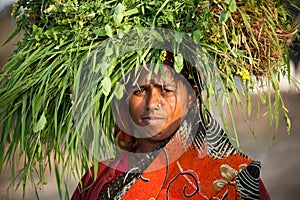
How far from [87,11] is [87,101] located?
26 centimetres

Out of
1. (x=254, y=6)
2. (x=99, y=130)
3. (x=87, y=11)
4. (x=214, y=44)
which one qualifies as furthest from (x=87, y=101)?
(x=254, y=6)

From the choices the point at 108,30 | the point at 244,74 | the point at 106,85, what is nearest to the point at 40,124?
the point at 106,85

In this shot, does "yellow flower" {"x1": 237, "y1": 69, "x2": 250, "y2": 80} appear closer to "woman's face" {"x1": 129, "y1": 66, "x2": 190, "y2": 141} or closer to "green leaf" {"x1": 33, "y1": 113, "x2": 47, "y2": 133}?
"woman's face" {"x1": 129, "y1": 66, "x2": 190, "y2": 141}

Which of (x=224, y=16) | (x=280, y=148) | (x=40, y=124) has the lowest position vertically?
(x=40, y=124)

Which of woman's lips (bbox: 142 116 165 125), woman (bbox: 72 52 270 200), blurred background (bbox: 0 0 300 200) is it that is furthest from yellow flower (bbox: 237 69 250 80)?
blurred background (bbox: 0 0 300 200)

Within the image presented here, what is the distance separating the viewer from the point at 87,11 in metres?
2.04

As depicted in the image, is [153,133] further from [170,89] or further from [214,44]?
[214,44]

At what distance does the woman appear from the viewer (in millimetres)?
2137

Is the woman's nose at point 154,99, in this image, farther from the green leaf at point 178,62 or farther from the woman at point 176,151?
the green leaf at point 178,62

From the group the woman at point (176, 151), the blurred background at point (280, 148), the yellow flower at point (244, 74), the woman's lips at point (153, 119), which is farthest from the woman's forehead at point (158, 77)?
the blurred background at point (280, 148)

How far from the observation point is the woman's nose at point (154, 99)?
2.14m

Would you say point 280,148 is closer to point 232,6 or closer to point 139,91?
point 139,91

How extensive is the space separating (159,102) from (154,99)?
0.02m

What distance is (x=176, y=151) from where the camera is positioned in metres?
2.21
